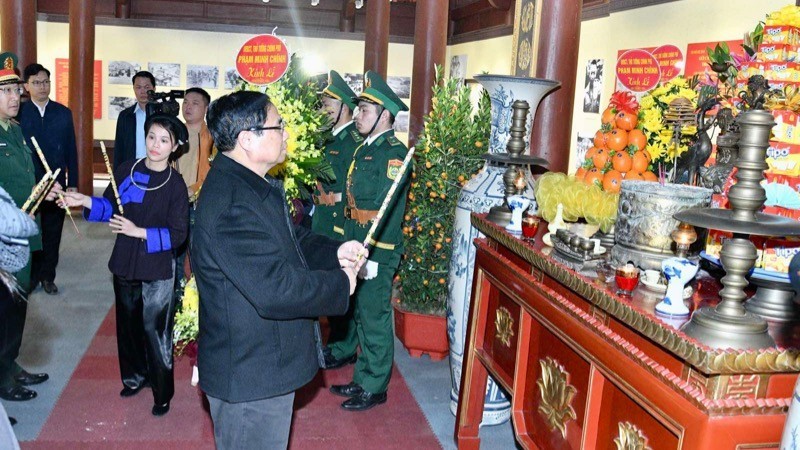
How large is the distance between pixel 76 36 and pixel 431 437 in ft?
23.5

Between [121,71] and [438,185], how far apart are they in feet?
30.5

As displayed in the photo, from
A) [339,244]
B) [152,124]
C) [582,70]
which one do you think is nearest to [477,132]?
[152,124]

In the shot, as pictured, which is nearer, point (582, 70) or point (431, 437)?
point (431, 437)

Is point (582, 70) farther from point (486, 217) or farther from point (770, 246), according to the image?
point (770, 246)

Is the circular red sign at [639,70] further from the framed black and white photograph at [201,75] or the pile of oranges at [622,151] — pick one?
the framed black and white photograph at [201,75]

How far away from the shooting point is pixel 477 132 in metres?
3.90

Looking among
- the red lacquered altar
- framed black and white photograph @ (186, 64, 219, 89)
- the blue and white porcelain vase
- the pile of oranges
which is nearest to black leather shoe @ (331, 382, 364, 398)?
the blue and white porcelain vase

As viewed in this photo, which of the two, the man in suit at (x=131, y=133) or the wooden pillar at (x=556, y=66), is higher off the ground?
the wooden pillar at (x=556, y=66)

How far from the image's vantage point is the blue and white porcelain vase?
3115 millimetres

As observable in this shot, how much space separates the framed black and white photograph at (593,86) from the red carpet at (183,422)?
542 centimetres

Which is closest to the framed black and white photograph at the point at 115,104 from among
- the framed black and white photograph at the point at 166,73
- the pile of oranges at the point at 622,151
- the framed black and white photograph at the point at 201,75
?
the framed black and white photograph at the point at 166,73

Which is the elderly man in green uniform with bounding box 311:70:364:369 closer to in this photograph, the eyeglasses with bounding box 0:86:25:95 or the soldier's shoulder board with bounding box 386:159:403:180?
the soldier's shoulder board with bounding box 386:159:403:180

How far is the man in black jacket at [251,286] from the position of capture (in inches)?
72.7

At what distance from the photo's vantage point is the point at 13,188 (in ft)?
11.3
